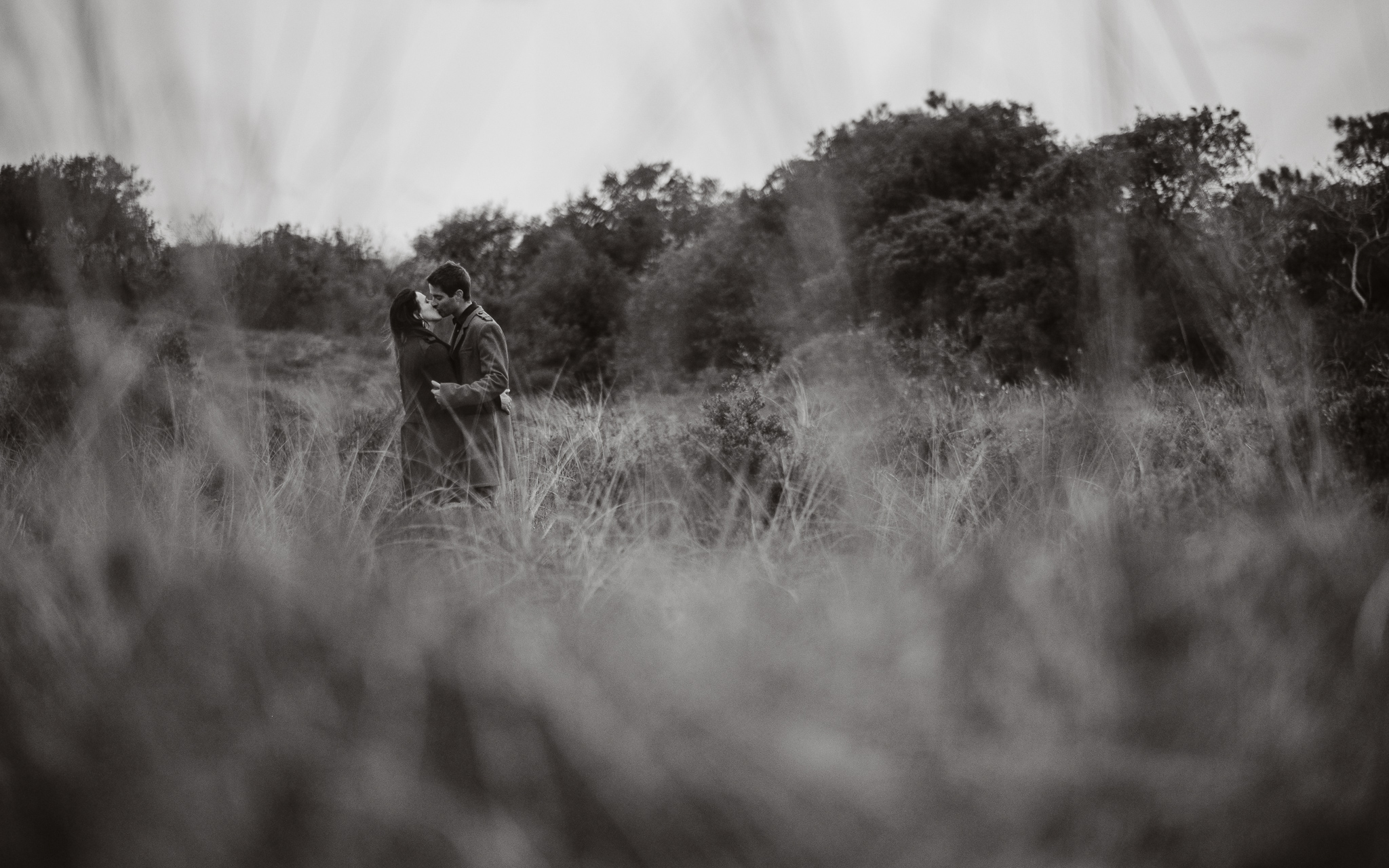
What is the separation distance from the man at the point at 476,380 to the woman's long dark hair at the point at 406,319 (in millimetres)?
A: 116

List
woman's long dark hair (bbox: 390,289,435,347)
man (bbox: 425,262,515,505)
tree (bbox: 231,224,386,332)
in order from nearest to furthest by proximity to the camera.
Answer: tree (bbox: 231,224,386,332)
man (bbox: 425,262,515,505)
woman's long dark hair (bbox: 390,289,435,347)

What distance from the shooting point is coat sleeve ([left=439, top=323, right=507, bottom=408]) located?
12.7ft

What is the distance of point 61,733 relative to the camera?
1.16 metres

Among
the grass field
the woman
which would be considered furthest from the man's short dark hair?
the grass field

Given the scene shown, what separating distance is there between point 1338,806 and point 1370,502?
1.63 m

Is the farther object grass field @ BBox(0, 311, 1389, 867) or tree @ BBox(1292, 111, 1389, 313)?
tree @ BBox(1292, 111, 1389, 313)

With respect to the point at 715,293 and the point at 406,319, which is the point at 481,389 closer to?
the point at 406,319

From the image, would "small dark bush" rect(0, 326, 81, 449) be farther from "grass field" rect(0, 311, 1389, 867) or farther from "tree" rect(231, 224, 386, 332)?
"grass field" rect(0, 311, 1389, 867)

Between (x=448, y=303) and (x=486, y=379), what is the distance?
628 millimetres

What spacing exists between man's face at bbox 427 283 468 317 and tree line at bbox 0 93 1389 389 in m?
0.34

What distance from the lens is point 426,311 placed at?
14.4ft

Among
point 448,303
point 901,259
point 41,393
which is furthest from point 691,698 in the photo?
point 901,259

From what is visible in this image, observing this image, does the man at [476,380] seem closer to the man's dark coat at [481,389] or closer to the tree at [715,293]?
the man's dark coat at [481,389]

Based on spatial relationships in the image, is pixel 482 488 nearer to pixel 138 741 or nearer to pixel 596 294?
pixel 138 741
